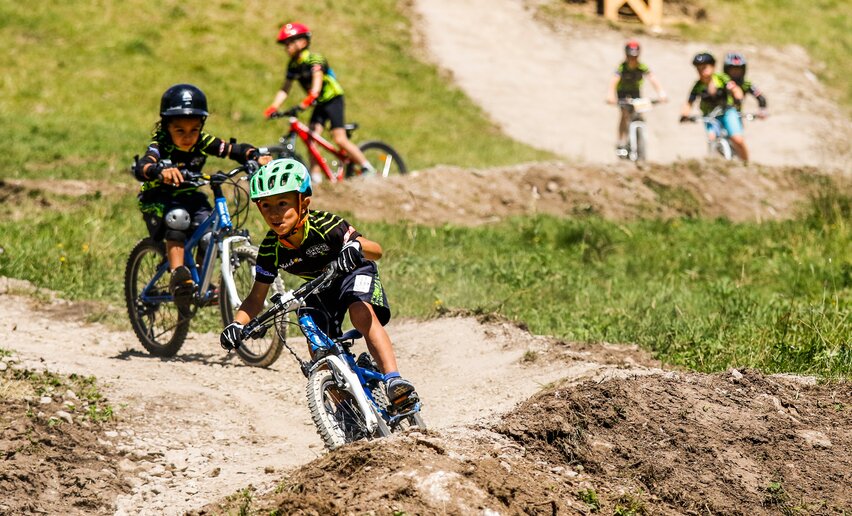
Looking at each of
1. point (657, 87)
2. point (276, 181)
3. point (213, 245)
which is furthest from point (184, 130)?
point (657, 87)

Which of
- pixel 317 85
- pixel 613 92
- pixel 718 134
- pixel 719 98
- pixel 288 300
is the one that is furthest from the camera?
pixel 613 92

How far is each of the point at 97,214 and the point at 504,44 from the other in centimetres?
1699

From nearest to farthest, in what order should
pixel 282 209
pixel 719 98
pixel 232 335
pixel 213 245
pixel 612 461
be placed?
pixel 612 461 < pixel 232 335 < pixel 282 209 < pixel 213 245 < pixel 719 98

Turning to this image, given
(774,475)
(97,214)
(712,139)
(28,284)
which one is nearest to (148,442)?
(774,475)

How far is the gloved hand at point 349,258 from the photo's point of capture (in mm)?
5648

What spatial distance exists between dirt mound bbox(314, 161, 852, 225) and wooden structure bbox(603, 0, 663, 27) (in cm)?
1598

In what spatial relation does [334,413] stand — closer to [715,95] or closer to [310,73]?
[310,73]

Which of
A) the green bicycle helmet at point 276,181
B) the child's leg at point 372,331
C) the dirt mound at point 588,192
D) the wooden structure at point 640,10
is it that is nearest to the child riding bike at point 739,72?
the dirt mound at point 588,192

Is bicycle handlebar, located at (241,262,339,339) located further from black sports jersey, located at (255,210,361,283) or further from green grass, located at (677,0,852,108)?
green grass, located at (677,0,852,108)

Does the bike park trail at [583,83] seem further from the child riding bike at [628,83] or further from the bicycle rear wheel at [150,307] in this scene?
the bicycle rear wheel at [150,307]

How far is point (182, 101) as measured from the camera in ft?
27.7

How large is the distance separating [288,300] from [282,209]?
49 centimetres

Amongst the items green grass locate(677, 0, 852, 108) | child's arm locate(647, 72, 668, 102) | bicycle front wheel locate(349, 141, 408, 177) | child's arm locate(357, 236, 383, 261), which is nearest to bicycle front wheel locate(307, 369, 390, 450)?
child's arm locate(357, 236, 383, 261)

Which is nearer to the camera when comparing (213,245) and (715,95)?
(213,245)
